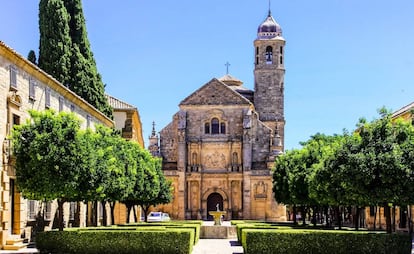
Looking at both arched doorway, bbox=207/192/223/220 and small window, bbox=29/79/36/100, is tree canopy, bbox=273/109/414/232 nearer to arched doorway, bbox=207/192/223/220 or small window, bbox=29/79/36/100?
small window, bbox=29/79/36/100

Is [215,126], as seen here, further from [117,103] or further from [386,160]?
[386,160]

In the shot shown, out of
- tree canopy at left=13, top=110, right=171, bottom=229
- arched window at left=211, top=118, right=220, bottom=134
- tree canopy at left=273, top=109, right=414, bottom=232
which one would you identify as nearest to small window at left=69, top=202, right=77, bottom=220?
tree canopy at left=13, top=110, right=171, bottom=229

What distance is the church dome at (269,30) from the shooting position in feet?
283

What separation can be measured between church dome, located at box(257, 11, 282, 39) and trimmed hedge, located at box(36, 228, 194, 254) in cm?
6109

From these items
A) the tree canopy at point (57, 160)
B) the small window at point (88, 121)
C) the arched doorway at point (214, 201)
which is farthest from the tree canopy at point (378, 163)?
the arched doorway at point (214, 201)

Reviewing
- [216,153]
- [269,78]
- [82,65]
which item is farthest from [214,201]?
[82,65]

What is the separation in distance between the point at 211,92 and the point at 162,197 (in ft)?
85.2

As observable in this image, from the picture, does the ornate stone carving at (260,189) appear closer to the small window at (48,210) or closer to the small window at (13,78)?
the small window at (48,210)

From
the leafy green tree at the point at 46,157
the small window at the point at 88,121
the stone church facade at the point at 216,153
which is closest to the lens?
the leafy green tree at the point at 46,157

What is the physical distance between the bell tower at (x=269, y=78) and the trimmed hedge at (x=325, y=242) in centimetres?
5794

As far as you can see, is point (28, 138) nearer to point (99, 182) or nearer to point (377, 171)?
point (99, 182)

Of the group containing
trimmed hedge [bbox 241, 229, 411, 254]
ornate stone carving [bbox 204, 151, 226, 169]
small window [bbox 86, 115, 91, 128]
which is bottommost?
trimmed hedge [bbox 241, 229, 411, 254]

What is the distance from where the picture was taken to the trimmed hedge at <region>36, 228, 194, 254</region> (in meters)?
25.9

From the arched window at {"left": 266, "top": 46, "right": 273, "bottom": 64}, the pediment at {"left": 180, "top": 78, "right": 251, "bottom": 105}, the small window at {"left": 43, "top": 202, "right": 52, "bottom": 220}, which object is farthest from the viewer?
the arched window at {"left": 266, "top": 46, "right": 273, "bottom": 64}
